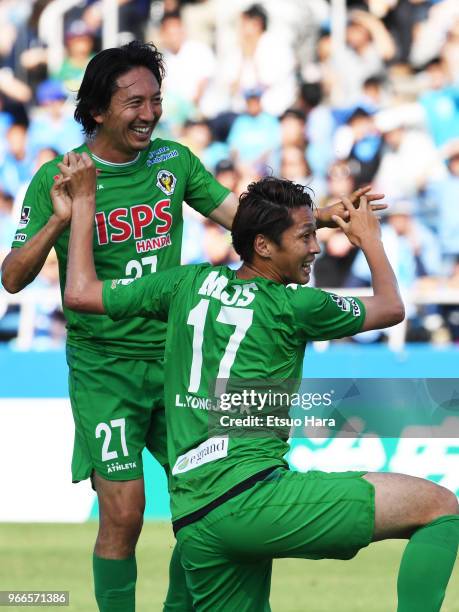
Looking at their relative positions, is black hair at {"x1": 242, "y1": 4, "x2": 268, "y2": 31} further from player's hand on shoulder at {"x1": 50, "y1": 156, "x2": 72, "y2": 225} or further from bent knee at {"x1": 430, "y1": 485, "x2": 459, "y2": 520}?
bent knee at {"x1": 430, "y1": 485, "x2": 459, "y2": 520}

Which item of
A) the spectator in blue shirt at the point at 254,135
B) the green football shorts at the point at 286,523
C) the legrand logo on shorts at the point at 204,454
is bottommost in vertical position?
the green football shorts at the point at 286,523

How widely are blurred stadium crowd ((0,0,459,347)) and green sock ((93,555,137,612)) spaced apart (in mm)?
5170

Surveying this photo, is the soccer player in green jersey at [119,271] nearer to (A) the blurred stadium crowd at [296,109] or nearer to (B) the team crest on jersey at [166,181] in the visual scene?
(B) the team crest on jersey at [166,181]

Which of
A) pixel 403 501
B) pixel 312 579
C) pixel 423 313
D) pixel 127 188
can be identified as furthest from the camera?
pixel 423 313

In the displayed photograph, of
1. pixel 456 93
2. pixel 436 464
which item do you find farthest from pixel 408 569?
pixel 456 93

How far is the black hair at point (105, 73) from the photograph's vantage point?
4910mm

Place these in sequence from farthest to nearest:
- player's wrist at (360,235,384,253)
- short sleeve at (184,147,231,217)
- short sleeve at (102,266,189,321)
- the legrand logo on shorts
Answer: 1. short sleeve at (184,147,231,217)
2. player's wrist at (360,235,384,253)
3. short sleeve at (102,266,189,321)
4. the legrand logo on shorts

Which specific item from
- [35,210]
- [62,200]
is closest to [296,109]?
[35,210]

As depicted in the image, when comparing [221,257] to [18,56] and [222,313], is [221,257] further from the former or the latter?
[222,313]

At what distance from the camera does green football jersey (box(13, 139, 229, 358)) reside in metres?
4.94

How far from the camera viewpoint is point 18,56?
1102cm

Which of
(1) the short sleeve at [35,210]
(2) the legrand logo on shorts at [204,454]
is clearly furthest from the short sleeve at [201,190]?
(2) the legrand logo on shorts at [204,454]

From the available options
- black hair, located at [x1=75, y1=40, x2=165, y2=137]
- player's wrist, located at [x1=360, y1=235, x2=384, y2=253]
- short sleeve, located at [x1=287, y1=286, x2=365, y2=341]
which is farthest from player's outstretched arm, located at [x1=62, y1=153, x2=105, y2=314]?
player's wrist, located at [x1=360, y1=235, x2=384, y2=253]

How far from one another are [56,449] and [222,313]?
4.06 m
